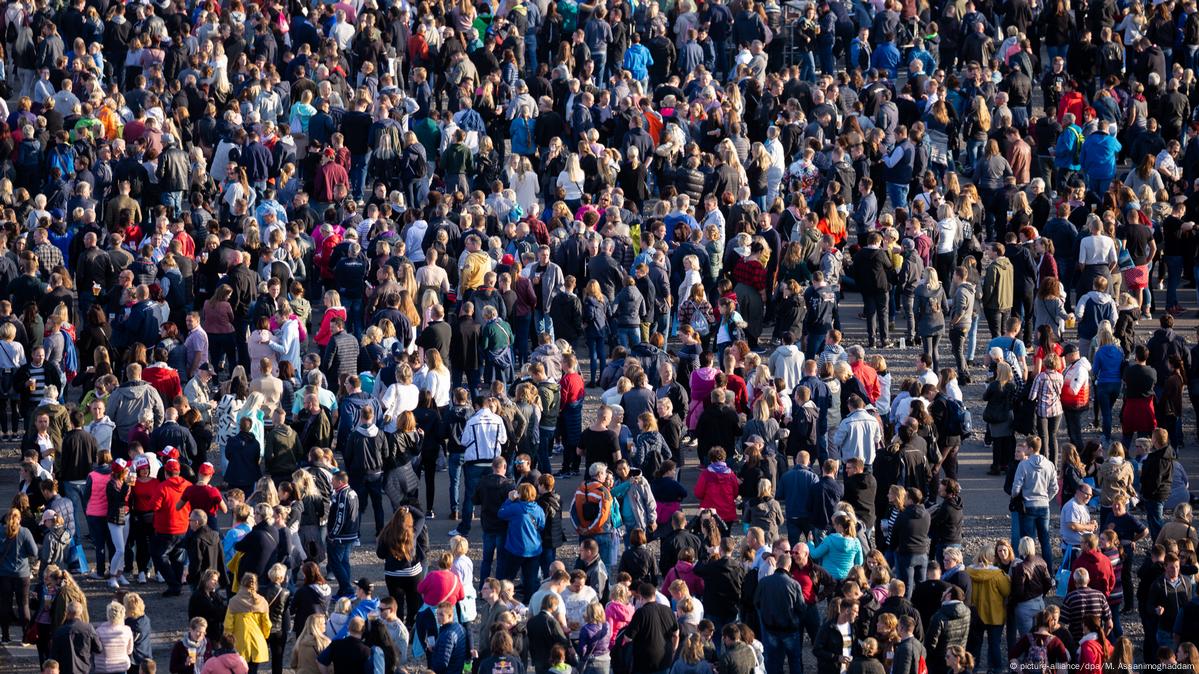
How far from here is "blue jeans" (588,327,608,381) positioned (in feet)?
79.9

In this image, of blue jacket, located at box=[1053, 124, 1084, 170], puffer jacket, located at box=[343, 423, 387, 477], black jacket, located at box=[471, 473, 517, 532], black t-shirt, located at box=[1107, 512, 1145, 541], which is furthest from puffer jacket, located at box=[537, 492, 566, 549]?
blue jacket, located at box=[1053, 124, 1084, 170]

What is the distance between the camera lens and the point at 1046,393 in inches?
856

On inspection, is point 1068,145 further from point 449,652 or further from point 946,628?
point 449,652

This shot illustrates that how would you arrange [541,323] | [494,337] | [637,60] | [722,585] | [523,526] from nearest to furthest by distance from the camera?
1. [722,585]
2. [523,526]
3. [494,337]
4. [541,323]
5. [637,60]

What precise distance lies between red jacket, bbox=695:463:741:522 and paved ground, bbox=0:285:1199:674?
1.61 metres

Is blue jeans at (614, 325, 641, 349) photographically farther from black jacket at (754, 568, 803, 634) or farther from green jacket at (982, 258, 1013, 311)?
black jacket at (754, 568, 803, 634)

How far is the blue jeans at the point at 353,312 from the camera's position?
25047 mm

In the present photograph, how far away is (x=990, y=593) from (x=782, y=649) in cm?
169

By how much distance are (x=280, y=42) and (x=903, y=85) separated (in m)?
9.04

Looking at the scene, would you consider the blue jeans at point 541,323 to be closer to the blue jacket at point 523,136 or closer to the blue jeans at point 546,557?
the blue jacket at point 523,136

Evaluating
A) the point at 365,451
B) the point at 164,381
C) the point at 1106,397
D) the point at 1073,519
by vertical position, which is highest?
the point at 164,381

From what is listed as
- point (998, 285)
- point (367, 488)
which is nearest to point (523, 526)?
point (367, 488)

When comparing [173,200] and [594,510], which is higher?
[173,200]

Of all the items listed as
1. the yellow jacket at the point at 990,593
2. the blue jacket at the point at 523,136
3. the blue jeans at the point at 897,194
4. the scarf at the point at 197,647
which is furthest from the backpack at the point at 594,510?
the blue jacket at the point at 523,136
